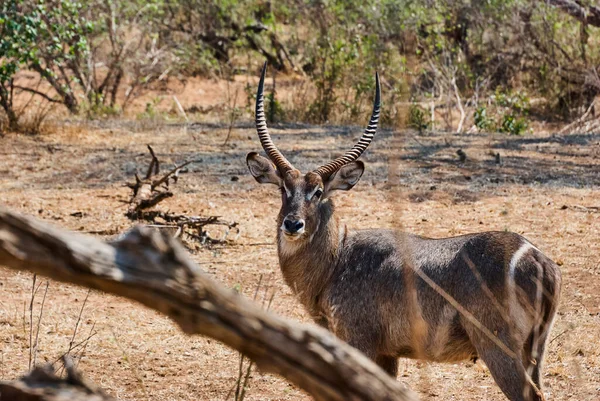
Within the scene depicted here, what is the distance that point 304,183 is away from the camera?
5.86 meters

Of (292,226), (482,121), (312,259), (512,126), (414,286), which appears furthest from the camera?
(482,121)

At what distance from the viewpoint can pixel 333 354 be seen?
2406 mm

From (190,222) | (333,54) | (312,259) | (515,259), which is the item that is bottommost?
(190,222)

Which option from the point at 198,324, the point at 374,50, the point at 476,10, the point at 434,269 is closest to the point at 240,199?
the point at 434,269

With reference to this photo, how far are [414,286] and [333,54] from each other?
A: 36.2 feet

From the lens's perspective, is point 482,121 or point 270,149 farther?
point 482,121

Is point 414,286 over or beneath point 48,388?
beneath

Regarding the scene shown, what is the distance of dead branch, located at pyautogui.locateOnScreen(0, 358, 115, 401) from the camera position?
2.37m

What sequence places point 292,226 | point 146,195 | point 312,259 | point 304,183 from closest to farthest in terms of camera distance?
point 292,226, point 312,259, point 304,183, point 146,195

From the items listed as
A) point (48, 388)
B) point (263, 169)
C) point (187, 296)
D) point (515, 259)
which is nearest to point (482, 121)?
point (263, 169)

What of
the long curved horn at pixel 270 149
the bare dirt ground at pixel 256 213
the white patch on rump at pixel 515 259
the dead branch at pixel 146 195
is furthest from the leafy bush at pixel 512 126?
the white patch on rump at pixel 515 259

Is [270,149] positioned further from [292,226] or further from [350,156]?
[292,226]

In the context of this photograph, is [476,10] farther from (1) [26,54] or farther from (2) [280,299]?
(2) [280,299]

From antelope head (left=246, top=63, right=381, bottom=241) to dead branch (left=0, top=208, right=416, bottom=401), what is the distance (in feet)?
10.3
